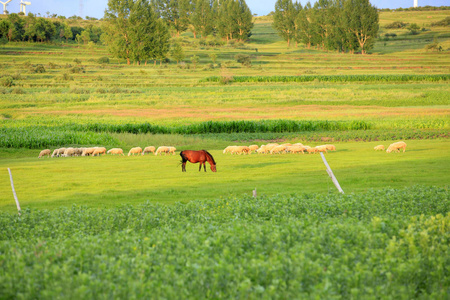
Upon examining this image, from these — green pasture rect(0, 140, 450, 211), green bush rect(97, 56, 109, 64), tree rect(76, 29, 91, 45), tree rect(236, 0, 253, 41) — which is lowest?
green pasture rect(0, 140, 450, 211)

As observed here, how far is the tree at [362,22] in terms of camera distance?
154875mm

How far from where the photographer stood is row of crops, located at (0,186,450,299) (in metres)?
6.89

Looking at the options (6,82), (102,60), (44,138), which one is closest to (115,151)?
(44,138)

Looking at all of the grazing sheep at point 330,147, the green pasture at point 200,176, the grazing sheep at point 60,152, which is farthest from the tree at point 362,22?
the grazing sheep at point 60,152

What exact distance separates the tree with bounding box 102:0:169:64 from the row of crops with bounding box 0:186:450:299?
Answer: 132489 millimetres

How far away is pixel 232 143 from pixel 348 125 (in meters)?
13.5

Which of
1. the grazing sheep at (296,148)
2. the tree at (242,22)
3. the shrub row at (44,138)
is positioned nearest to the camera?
the grazing sheep at (296,148)

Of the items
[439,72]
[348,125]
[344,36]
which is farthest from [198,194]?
[344,36]

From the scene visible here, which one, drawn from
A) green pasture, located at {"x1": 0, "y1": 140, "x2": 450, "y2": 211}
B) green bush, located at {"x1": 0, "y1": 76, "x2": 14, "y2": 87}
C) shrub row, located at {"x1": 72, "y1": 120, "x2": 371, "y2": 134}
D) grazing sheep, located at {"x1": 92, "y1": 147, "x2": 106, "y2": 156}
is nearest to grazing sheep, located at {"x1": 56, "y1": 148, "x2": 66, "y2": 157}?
green pasture, located at {"x1": 0, "y1": 140, "x2": 450, "y2": 211}

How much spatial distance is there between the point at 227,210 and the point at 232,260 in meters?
4.41

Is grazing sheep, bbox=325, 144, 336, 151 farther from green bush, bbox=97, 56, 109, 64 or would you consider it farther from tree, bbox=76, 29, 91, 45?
tree, bbox=76, 29, 91, 45

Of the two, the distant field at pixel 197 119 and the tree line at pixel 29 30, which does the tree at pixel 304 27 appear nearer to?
the distant field at pixel 197 119

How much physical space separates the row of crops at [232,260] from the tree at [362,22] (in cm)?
15410

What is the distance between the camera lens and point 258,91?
79.6m
